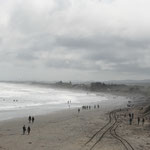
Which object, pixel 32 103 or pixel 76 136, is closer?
pixel 76 136

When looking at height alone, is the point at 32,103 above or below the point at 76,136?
above

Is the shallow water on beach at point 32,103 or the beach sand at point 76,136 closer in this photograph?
the beach sand at point 76,136

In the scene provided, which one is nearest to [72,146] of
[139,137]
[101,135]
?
[101,135]

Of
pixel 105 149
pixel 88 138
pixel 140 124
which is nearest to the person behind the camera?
pixel 105 149

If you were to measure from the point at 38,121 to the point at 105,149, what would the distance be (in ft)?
67.1

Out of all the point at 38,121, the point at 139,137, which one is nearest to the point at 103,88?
the point at 38,121

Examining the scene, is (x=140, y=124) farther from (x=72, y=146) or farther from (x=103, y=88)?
(x=103, y=88)

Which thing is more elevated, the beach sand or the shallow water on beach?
the shallow water on beach

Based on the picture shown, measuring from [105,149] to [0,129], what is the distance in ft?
54.3

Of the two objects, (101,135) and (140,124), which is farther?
(140,124)

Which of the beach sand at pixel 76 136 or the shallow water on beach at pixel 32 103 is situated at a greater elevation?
the shallow water on beach at pixel 32 103

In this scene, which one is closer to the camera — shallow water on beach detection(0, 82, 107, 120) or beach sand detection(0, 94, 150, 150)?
beach sand detection(0, 94, 150, 150)

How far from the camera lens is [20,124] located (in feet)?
138

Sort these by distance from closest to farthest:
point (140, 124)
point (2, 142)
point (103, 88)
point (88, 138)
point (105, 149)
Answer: point (105, 149)
point (2, 142)
point (88, 138)
point (140, 124)
point (103, 88)
